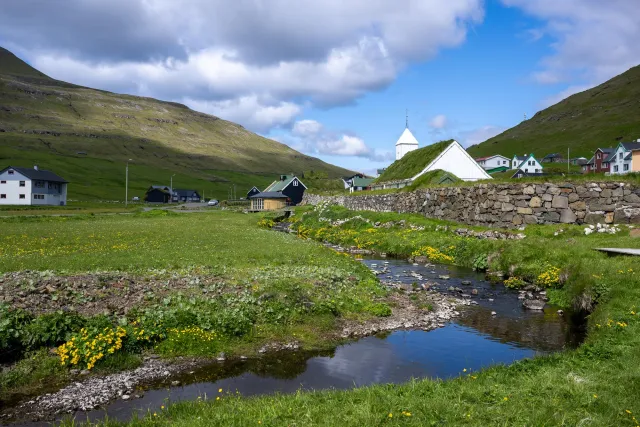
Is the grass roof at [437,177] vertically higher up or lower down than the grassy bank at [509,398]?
higher up

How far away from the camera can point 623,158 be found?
132250 millimetres

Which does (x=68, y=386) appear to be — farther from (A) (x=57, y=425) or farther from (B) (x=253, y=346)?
(B) (x=253, y=346)

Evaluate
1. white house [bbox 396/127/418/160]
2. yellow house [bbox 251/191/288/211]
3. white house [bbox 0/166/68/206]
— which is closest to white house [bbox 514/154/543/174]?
white house [bbox 396/127/418/160]

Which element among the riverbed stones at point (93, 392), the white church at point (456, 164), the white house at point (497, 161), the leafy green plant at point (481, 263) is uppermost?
the white house at point (497, 161)

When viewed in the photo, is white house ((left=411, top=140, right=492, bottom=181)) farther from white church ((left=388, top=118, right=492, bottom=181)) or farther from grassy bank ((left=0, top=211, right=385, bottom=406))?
grassy bank ((left=0, top=211, right=385, bottom=406))

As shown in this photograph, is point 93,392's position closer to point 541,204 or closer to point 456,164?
point 541,204

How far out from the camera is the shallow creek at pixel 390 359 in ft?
38.6

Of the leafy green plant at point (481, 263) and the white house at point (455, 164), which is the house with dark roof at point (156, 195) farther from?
the leafy green plant at point (481, 263)

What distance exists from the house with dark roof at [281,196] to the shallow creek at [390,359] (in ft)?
383

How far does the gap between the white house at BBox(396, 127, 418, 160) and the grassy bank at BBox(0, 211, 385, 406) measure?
291 ft

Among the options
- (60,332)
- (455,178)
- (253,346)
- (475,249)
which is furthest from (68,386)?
(455,178)

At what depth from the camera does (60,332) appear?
13242mm

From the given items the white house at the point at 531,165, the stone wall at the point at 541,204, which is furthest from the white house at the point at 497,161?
the stone wall at the point at 541,204

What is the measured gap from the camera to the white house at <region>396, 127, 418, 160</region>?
11056cm
